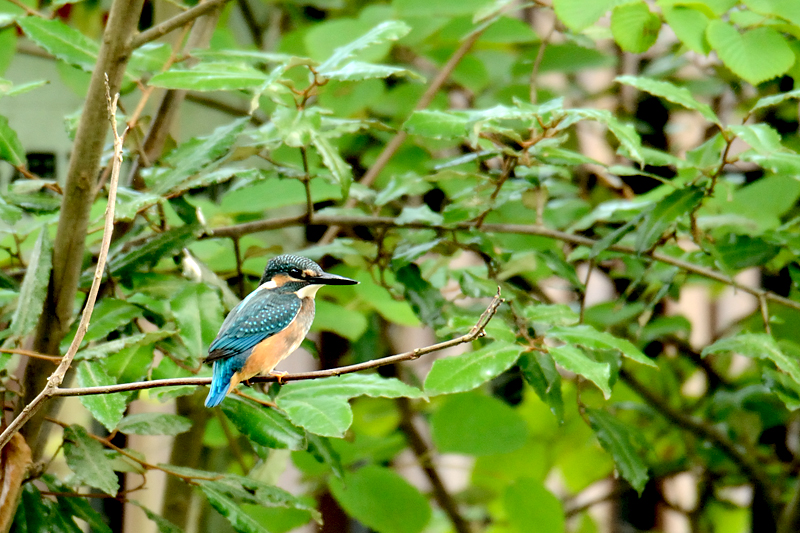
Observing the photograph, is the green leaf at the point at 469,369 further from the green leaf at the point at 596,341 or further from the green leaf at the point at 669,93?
the green leaf at the point at 669,93

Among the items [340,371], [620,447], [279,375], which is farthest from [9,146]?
[620,447]

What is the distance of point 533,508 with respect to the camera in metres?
1.26

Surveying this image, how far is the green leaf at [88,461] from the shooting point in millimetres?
766

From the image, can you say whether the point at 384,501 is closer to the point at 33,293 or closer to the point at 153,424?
the point at 153,424

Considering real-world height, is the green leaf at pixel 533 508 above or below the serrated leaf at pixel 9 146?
below

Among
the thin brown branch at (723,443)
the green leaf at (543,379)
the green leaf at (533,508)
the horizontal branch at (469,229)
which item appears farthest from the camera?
the thin brown branch at (723,443)

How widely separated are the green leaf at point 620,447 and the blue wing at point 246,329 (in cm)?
42

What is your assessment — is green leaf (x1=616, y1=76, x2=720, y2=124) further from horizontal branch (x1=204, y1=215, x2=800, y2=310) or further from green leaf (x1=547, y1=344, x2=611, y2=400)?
green leaf (x1=547, y1=344, x2=611, y2=400)

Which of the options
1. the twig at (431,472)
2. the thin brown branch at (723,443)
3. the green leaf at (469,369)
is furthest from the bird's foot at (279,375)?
the thin brown branch at (723,443)

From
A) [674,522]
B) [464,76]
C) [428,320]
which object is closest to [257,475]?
[428,320]

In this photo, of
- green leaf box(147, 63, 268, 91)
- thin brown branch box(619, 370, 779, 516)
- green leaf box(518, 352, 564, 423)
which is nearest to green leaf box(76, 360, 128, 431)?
green leaf box(147, 63, 268, 91)

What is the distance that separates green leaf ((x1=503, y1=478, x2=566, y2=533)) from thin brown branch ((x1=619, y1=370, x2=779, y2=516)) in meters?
0.41

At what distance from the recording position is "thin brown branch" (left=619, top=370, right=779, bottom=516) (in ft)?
4.71

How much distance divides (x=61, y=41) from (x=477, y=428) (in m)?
0.85
